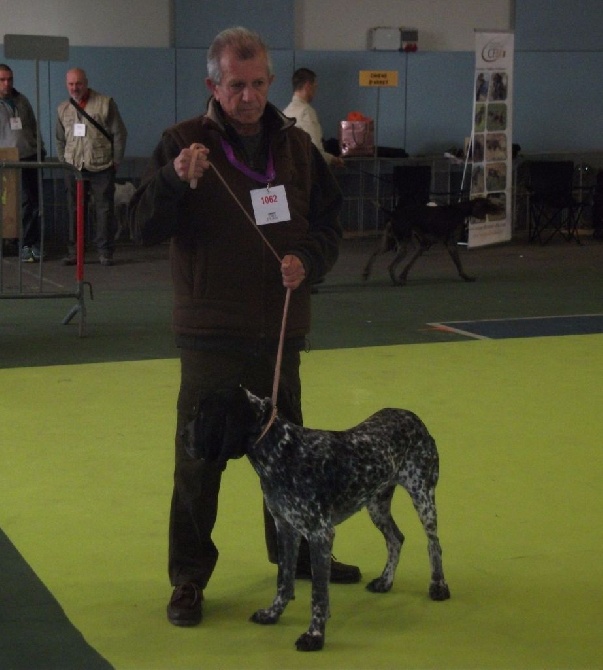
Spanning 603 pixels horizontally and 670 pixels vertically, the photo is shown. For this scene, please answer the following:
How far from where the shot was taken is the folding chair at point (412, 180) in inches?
613

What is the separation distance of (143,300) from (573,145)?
8.77m

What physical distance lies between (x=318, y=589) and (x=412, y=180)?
41.6 feet

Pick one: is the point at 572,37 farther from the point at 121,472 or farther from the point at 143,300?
the point at 121,472

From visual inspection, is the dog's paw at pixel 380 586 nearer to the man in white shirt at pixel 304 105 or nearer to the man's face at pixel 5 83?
the man in white shirt at pixel 304 105

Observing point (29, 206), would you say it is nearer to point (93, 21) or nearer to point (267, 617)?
point (93, 21)

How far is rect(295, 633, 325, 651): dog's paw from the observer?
3387 millimetres

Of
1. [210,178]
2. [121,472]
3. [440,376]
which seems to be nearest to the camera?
[210,178]

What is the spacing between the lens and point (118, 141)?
11.9 m

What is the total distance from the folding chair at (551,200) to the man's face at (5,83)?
649 cm

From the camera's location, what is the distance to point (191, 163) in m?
3.27

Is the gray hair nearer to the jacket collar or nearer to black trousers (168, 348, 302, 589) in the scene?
the jacket collar

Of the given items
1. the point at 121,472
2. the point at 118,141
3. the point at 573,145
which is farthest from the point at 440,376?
the point at 573,145

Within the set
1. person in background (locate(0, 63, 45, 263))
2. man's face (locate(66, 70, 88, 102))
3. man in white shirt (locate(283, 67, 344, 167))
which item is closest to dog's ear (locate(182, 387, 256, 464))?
man in white shirt (locate(283, 67, 344, 167))

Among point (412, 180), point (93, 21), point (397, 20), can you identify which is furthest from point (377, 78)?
point (93, 21)
